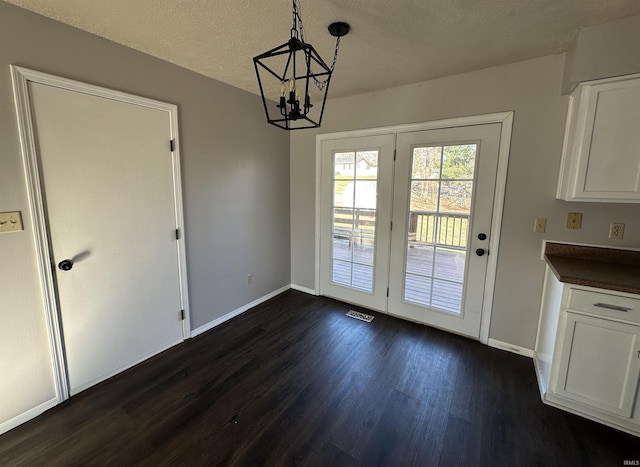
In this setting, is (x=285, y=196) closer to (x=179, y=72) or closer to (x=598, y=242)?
(x=179, y=72)

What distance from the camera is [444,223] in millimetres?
2691

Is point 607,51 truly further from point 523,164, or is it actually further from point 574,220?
point 574,220

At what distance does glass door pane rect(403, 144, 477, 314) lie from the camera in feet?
8.46

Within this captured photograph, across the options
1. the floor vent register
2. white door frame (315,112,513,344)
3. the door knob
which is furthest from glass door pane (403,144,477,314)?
the door knob

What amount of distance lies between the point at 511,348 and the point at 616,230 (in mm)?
1218

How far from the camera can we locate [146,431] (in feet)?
5.68

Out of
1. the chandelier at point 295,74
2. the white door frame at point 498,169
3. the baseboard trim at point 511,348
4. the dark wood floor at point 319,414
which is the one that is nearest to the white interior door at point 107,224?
the dark wood floor at point 319,414

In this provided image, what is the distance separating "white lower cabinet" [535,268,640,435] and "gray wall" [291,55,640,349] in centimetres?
52

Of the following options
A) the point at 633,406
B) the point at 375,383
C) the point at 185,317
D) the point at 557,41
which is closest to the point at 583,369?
the point at 633,406

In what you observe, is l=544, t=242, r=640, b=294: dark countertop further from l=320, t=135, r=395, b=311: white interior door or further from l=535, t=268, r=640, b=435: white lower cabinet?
l=320, t=135, r=395, b=311: white interior door

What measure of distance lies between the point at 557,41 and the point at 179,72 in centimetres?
280

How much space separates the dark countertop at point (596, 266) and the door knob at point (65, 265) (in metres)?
3.14

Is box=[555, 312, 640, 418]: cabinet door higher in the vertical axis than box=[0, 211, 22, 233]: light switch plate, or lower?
lower

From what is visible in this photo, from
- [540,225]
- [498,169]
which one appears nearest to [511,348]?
[540,225]
